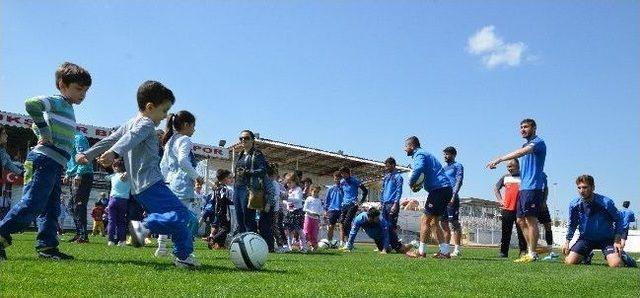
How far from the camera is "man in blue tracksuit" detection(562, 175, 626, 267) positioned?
923cm

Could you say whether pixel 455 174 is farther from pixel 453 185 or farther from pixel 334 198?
pixel 334 198

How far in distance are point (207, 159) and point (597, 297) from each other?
31.8 m

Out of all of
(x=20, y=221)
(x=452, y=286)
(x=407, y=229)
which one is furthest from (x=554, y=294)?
(x=407, y=229)

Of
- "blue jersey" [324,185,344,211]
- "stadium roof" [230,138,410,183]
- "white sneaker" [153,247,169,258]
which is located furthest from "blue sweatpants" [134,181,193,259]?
"stadium roof" [230,138,410,183]

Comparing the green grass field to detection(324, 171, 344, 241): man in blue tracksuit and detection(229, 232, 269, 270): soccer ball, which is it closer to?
detection(229, 232, 269, 270): soccer ball

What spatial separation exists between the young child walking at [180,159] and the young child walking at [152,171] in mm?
1735

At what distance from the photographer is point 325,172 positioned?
43.8m

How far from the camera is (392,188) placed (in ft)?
45.3

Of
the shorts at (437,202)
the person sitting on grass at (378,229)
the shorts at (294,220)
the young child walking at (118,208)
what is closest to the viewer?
the shorts at (437,202)

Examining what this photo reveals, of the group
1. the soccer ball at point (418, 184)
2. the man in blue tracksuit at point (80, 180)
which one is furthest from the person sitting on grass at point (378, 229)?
the man in blue tracksuit at point (80, 180)

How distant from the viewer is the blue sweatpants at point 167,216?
17.2 feet

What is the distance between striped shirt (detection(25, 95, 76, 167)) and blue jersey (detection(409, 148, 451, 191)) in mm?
5569

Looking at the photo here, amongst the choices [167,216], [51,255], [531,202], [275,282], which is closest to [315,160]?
[531,202]

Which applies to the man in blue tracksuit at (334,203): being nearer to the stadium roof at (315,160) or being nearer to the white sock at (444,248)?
the white sock at (444,248)
